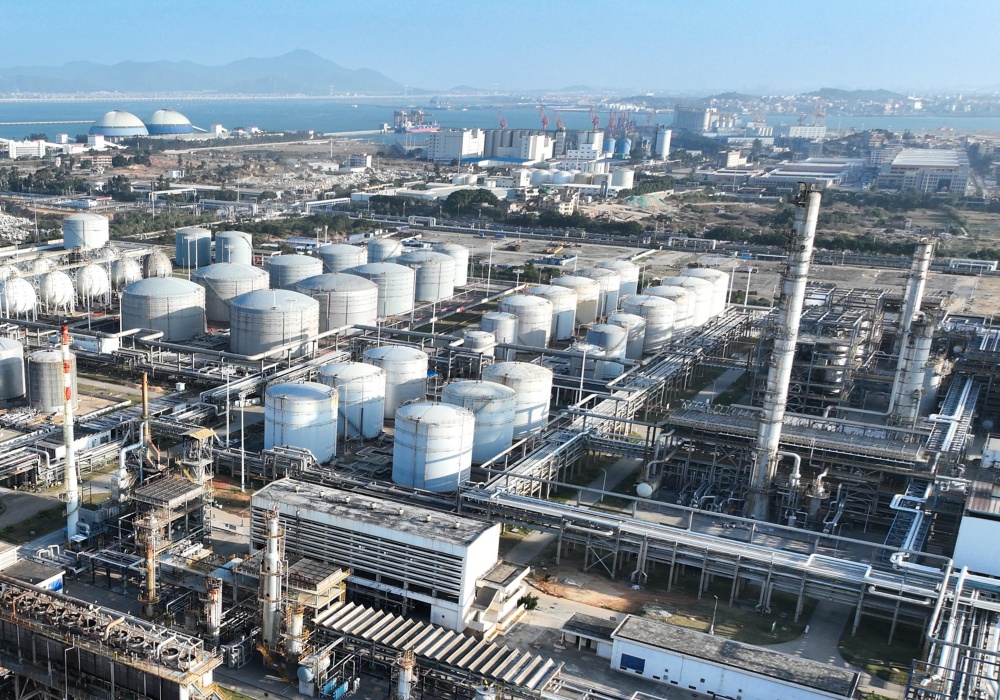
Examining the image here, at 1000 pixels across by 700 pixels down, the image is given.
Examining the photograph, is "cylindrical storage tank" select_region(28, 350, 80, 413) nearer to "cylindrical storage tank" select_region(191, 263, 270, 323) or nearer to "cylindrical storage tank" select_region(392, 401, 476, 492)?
"cylindrical storage tank" select_region(392, 401, 476, 492)

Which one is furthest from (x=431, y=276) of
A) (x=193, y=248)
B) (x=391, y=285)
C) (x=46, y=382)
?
(x=46, y=382)

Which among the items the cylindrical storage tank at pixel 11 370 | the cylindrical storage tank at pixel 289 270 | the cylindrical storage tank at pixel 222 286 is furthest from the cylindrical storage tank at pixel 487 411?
the cylindrical storage tank at pixel 289 270

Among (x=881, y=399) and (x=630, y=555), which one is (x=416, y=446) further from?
(x=881, y=399)

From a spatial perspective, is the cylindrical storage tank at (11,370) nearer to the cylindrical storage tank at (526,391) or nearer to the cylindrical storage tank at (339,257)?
the cylindrical storage tank at (526,391)

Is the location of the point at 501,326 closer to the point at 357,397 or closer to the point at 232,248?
the point at 357,397

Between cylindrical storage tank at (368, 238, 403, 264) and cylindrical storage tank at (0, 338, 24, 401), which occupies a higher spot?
cylindrical storage tank at (368, 238, 403, 264)

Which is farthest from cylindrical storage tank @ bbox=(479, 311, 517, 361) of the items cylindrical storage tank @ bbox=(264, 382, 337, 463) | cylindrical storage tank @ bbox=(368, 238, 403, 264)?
cylindrical storage tank @ bbox=(368, 238, 403, 264)
